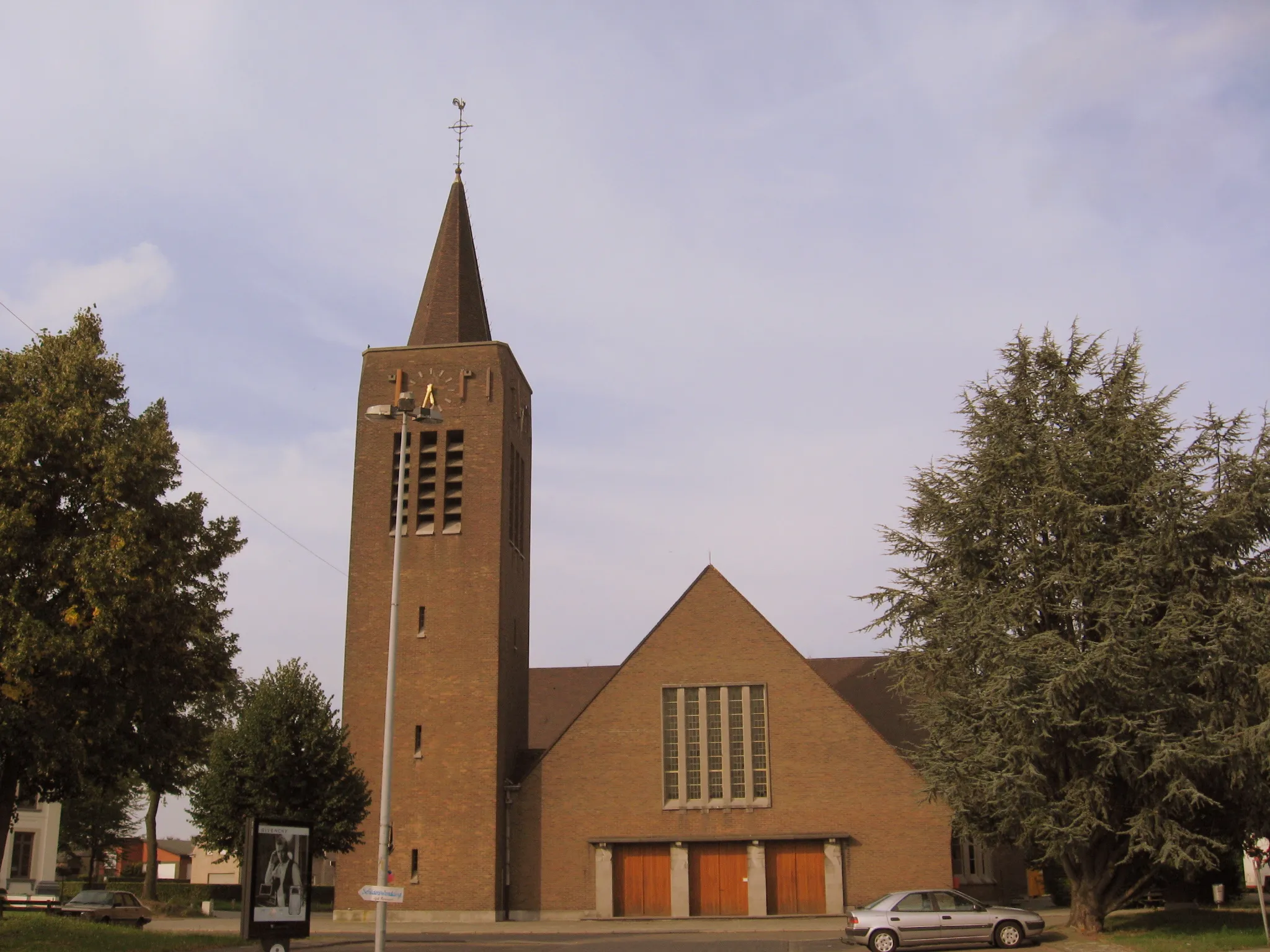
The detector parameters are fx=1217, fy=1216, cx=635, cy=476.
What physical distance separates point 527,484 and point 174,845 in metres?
100

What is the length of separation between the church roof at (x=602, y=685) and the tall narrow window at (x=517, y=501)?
21.5 feet

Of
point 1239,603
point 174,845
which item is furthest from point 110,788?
point 174,845

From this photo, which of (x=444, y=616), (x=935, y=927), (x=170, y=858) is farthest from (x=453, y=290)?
(x=170, y=858)

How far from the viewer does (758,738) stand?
125 feet

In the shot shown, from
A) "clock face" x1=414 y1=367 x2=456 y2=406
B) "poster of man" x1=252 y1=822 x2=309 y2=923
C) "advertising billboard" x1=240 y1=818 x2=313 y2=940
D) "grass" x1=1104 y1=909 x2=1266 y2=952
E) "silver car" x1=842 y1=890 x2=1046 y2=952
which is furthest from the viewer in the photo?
"clock face" x1=414 y1=367 x2=456 y2=406

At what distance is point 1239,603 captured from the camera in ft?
84.8

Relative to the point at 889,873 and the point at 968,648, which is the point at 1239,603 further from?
the point at 889,873

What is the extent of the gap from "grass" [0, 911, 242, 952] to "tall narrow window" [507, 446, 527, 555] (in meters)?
17.6

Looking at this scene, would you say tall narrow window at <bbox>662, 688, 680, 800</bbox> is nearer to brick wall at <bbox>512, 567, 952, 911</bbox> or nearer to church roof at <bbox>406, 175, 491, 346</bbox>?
brick wall at <bbox>512, 567, 952, 911</bbox>

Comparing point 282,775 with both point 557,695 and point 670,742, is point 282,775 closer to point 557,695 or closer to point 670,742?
point 670,742

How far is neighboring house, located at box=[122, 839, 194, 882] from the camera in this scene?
346 ft

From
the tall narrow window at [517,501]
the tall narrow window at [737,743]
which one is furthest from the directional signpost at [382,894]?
the tall narrow window at [517,501]

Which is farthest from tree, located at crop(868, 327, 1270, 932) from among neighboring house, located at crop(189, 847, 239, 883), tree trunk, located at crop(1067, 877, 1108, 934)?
neighboring house, located at crop(189, 847, 239, 883)

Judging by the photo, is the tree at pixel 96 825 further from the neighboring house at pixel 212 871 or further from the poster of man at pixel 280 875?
the poster of man at pixel 280 875
